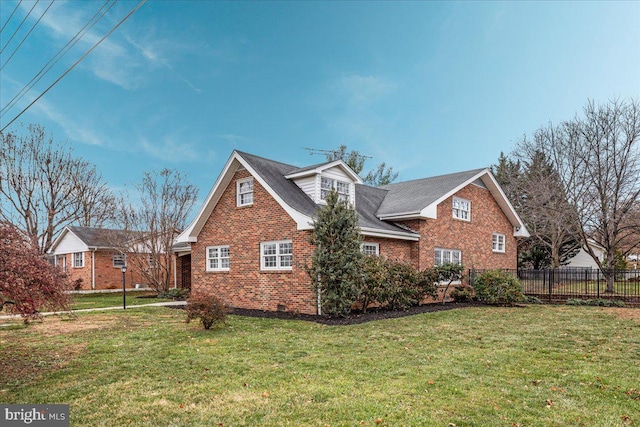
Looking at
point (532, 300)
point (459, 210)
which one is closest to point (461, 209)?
point (459, 210)

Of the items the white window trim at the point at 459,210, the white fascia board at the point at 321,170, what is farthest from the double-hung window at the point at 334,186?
the white window trim at the point at 459,210

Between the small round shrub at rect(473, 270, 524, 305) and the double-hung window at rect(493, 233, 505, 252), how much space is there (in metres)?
5.75

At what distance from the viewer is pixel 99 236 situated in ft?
105

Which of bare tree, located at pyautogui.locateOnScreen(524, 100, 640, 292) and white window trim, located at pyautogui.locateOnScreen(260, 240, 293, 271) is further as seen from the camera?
bare tree, located at pyautogui.locateOnScreen(524, 100, 640, 292)

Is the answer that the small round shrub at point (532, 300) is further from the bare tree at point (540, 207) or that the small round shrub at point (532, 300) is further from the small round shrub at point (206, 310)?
the small round shrub at point (206, 310)

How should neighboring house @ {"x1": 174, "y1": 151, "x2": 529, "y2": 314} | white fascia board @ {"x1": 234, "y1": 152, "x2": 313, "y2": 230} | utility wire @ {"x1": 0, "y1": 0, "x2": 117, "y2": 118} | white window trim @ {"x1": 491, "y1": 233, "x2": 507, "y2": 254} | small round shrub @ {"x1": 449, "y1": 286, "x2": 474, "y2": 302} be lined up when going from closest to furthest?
utility wire @ {"x1": 0, "y1": 0, "x2": 117, "y2": 118}, white fascia board @ {"x1": 234, "y1": 152, "x2": 313, "y2": 230}, neighboring house @ {"x1": 174, "y1": 151, "x2": 529, "y2": 314}, small round shrub @ {"x1": 449, "y1": 286, "x2": 474, "y2": 302}, white window trim @ {"x1": 491, "y1": 233, "x2": 507, "y2": 254}

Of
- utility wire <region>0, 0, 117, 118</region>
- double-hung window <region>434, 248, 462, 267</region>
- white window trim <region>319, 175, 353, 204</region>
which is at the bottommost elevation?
double-hung window <region>434, 248, 462, 267</region>

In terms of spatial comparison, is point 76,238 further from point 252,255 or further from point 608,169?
point 608,169

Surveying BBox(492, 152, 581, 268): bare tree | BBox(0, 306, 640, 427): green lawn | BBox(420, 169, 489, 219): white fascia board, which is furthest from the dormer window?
BBox(492, 152, 581, 268): bare tree

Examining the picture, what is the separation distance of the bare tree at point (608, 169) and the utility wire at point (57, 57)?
80.9ft

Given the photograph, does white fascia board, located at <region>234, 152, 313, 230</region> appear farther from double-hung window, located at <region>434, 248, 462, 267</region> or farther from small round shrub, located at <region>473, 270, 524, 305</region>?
small round shrub, located at <region>473, 270, 524, 305</region>

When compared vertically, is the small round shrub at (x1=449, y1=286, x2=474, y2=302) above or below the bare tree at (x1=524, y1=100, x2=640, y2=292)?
below

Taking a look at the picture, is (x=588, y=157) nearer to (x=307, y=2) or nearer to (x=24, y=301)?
(x=307, y=2)

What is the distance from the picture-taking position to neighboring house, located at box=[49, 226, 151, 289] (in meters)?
31.1
